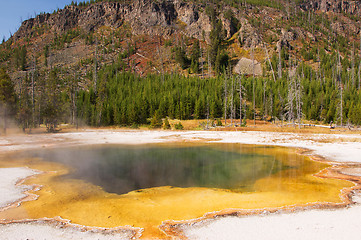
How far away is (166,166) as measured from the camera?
57.7 feet

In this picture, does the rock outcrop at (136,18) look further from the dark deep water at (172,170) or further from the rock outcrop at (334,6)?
the dark deep water at (172,170)

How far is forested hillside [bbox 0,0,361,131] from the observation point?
5784cm

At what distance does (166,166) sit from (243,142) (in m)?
16.2

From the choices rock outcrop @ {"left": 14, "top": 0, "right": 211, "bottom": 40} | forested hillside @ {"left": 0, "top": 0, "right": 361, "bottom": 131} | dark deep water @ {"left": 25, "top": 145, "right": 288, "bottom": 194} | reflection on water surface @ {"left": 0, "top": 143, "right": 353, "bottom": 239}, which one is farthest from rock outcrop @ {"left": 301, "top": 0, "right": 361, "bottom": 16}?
reflection on water surface @ {"left": 0, "top": 143, "right": 353, "bottom": 239}

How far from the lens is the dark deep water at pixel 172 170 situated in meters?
12.8

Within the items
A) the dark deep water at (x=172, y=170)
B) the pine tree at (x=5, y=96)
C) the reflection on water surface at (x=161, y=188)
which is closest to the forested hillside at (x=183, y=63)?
the pine tree at (x=5, y=96)

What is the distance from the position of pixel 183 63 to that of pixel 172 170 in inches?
3815

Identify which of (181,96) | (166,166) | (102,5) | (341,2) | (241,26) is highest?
(341,2)

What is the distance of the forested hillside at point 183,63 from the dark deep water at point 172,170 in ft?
105

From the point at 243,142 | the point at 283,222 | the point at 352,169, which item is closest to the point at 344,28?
the point at 243,142

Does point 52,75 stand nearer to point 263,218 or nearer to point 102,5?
point 263,218

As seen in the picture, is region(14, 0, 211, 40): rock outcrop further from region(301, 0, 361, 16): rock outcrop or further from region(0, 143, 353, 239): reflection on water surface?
region(0, 143, 353, 239): reflection on water surface

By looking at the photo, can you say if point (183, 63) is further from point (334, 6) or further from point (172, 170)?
point (334, 6)

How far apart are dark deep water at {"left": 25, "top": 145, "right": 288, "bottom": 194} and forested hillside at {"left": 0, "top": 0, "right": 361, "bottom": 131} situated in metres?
31.9
